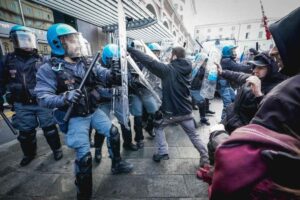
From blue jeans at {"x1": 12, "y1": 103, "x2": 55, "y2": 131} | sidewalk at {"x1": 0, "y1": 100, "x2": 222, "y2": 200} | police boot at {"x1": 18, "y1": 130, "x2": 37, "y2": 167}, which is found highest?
blue jeans at {"x1": 12, "y1": 103, "x2": 55, "y2": 131}

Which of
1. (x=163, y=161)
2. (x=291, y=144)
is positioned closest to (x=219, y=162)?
(x=291, y=144)

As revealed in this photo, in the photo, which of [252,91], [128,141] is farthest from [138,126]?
[252,91]

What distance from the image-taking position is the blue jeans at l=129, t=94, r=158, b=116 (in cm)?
366

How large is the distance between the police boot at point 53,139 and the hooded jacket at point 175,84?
7.08ft

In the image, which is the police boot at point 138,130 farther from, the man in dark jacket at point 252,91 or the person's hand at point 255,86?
the person's hand at point 255,86

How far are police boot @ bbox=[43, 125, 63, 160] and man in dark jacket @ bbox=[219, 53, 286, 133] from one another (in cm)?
313

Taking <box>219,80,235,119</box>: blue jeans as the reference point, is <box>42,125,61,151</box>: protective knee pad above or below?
below

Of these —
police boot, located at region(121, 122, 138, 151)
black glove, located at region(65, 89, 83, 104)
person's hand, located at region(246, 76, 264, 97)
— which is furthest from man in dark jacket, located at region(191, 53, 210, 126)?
black glove, located at region(65, 89, 83, 104)

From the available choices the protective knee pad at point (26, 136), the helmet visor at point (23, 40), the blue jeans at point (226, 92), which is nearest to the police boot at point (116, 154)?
the protective knee pad at point (26, 136)

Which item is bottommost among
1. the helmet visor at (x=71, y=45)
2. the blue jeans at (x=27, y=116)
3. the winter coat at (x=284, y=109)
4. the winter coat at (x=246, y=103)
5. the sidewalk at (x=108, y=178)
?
the sidewalk at (x=108, y=178)

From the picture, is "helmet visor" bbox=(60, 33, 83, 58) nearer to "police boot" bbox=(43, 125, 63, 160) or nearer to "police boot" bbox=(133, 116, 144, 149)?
"police boot" bbox=(43, 125, 63, 160)

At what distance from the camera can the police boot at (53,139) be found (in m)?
3.28

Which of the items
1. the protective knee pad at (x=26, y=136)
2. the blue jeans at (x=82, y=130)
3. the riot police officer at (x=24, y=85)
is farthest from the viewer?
the protective knee pad at (x=26, y=136)

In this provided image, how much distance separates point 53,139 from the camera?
3326 millimetres
